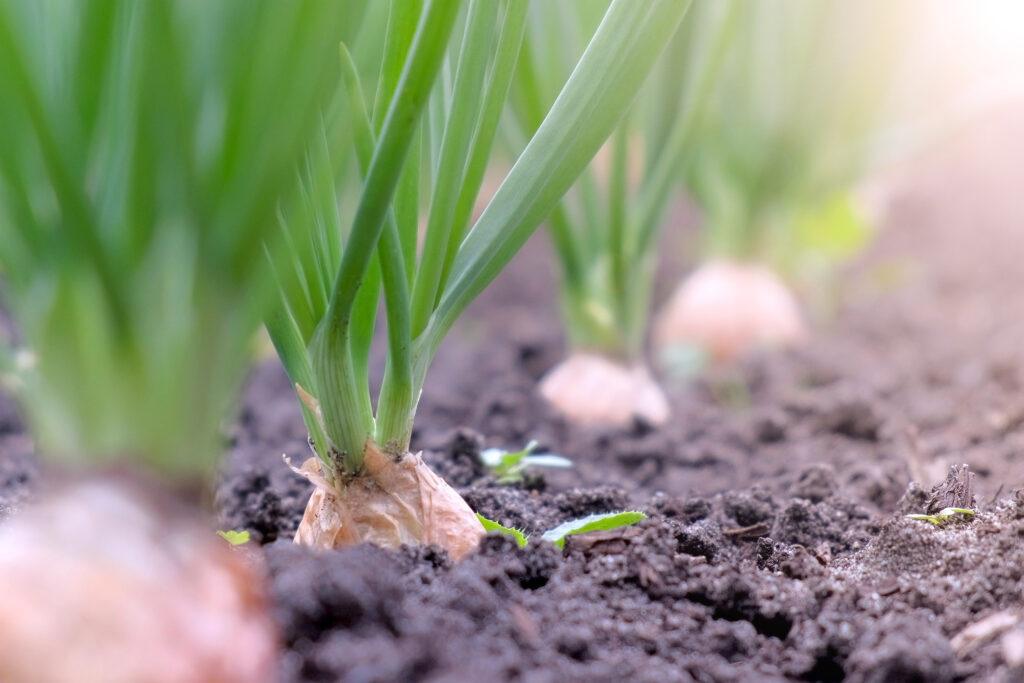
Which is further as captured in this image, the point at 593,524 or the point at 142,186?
the point at 593,524

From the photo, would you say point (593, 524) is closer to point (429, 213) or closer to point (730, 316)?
point (429, 213)

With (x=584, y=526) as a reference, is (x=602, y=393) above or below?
above

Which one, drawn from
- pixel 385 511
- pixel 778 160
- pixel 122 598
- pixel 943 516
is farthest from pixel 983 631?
pixel 778 160

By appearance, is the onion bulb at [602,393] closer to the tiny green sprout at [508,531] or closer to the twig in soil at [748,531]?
the twig in soil at [748,531]

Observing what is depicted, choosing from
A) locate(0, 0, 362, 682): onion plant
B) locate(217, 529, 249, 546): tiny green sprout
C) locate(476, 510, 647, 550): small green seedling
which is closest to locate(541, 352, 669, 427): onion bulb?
locate(476, 510, 647, 550): small green seedling

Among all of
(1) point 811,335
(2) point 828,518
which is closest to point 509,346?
(1) point 811,335

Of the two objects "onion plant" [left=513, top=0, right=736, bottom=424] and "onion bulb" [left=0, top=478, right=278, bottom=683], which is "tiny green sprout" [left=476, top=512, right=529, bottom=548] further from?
"onion plant" [left=513, top=0, right=736, bottom=424]

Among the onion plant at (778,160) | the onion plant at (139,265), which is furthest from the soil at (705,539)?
the onion plant at (778,160)

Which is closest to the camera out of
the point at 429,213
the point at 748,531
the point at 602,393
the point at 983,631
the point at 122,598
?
the point at 122,598
